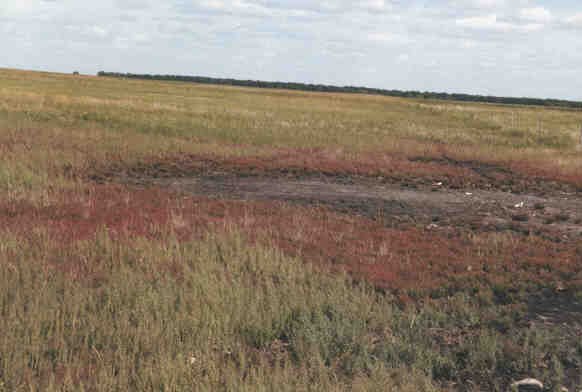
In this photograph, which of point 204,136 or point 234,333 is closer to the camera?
point 234,333

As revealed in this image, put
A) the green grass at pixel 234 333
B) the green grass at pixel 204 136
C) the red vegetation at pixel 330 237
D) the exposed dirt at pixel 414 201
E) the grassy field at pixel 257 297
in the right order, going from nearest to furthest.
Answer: the green grass at pixel 234 333, the grassy field at pixel 257 297, the red vegetation at pixel 330 237, the exposed dirt at pixel 414 201, the green grass at pixel 204 136

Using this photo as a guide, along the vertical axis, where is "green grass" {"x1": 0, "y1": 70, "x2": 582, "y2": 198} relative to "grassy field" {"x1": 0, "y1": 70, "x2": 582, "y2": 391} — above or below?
above

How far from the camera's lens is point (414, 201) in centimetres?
1528

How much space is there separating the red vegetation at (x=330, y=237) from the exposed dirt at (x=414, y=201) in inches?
43.1

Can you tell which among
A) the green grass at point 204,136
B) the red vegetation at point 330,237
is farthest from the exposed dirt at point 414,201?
the green grass at point 204,136

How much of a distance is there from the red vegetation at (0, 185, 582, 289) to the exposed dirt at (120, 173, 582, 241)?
1.09 m

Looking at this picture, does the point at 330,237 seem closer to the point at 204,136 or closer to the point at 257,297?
the point at 257,297

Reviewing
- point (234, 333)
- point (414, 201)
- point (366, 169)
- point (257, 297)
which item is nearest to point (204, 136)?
point (366, 169)

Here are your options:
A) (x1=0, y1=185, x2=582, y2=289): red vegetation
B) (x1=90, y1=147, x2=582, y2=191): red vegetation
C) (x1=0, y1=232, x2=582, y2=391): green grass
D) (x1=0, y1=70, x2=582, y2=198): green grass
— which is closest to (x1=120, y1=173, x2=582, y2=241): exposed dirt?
(x1=90, y1=147, x2=582, y2=191): red vegetation

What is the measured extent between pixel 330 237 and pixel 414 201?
5.00 meters

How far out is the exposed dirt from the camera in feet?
42.3

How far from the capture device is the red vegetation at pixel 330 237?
903cm

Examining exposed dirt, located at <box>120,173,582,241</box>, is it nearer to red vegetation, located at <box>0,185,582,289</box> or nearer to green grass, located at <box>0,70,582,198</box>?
red vegetation, located at <box>0,185,582,289</box>

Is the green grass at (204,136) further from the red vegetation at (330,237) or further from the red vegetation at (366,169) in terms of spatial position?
the red vegetation at (330,237)
